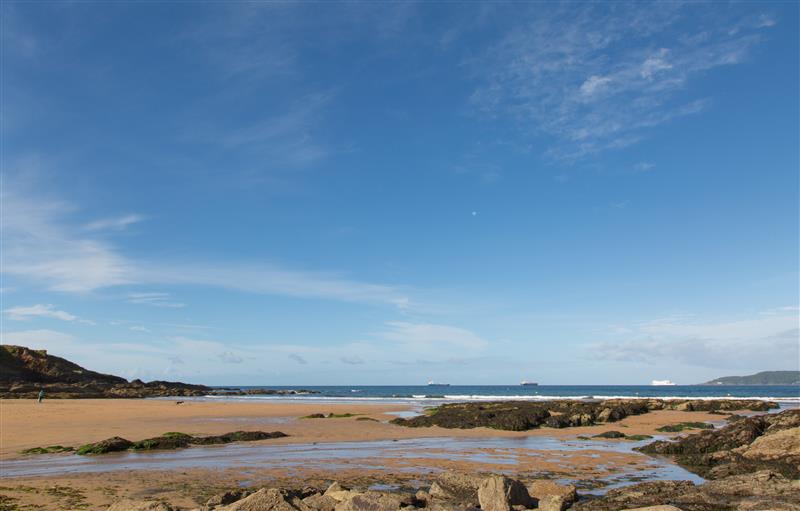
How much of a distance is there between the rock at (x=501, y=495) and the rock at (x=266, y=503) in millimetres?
3791

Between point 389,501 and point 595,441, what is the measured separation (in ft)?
58.3

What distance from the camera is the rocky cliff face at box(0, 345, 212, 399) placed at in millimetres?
69200

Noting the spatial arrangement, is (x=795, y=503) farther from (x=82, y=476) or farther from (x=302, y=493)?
(x=82, y=476)

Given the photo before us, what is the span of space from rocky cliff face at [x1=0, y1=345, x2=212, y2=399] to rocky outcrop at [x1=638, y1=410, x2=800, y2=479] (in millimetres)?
70814

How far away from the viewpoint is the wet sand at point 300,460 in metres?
13.7

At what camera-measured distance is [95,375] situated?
9656cm

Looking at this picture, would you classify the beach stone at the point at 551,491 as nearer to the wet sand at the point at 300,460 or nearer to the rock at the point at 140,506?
the wet sand at the point at 300,460

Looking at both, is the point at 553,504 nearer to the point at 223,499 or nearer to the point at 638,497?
the point at 638,497

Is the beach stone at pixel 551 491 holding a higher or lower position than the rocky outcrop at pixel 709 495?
lower

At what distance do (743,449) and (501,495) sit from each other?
12.3 m

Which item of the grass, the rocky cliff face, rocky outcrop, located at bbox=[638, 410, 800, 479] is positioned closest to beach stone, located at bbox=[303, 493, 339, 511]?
rocky outcrop, located at bbox=[638, 410, 800, 479]

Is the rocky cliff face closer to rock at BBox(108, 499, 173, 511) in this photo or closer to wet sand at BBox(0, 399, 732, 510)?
wet sand at BBox(0, 399, 732, 510)

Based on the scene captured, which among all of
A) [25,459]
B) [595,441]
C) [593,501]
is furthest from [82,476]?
[595,441]

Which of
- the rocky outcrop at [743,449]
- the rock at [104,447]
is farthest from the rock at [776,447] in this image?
the rock at [104,447]
